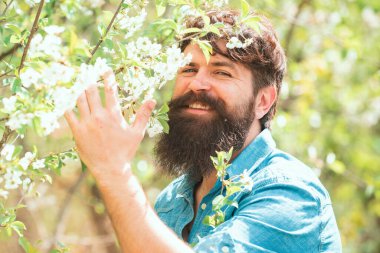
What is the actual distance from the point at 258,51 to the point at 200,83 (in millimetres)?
356

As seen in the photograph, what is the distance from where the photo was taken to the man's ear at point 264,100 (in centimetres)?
309

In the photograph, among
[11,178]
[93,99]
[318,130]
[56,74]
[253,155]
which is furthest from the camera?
[318,130]

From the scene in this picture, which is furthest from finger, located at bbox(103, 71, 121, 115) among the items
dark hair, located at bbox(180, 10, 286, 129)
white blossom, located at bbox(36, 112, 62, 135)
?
dark hair, located at bbox(180, 10, 286, 129)

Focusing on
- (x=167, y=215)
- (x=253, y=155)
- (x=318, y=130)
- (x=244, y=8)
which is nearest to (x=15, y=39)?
(x=244, y=8)

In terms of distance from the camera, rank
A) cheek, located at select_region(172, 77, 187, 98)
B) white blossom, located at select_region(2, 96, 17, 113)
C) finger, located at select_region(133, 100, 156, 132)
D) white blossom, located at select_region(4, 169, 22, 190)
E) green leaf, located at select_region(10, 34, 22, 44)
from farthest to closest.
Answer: cheek, located at select_region(172, 77, 187, 98) < green leaf, located at select_region(10, 34, 22, 44) < finger, located at select_region(133, 100, 156, 132) < white blossom, located at select_region(4, 169, 22, 190) < white blossom, located at select_region(2, 96, 17, 113)

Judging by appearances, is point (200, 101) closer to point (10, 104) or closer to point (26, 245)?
point (26, 245)

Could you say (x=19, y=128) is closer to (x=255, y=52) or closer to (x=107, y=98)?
(x=107, y=98)

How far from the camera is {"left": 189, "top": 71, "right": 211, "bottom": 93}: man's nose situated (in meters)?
2.81

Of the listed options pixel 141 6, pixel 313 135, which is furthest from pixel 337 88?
pixel 141 6

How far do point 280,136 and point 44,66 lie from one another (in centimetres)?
374

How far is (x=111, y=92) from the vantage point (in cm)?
199

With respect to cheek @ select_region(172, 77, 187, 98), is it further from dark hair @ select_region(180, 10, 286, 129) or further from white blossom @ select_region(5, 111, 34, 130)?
white blossom @ select_region(5, 111, 34, 130)

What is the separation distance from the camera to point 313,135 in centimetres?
720

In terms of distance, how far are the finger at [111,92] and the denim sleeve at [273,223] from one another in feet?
1.66
